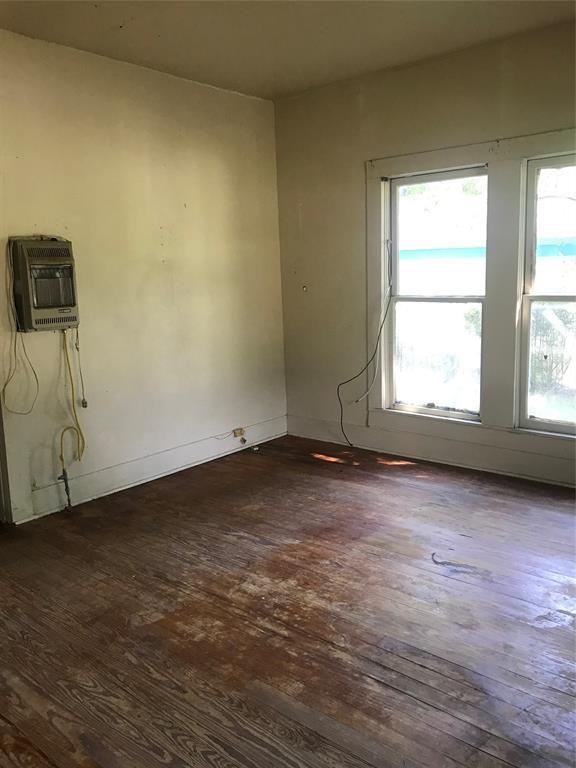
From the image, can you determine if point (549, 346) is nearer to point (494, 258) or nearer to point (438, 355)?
point (494, 258)

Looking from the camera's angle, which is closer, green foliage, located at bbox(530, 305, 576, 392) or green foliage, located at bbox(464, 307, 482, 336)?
green foliage, located at bbox(530, 305, 576, 392)

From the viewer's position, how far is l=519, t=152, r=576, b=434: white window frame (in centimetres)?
391

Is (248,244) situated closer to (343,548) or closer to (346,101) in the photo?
(346,101)

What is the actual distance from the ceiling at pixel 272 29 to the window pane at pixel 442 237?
88 cm

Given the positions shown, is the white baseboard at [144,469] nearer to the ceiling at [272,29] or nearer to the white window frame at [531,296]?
the white window frame at [531,296]

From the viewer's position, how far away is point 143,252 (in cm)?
431

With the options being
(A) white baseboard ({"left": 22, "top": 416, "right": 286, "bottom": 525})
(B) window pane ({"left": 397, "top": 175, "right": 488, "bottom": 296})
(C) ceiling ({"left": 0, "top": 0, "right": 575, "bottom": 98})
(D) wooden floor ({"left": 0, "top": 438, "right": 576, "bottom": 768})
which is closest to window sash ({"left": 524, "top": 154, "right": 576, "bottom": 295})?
(B) window pane ({"left": 397, "top": 175, "right": 488, "bottom": 296})

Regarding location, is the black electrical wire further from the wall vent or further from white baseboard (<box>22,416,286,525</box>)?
the wall vent

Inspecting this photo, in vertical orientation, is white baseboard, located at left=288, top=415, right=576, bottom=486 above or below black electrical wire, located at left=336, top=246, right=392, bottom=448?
below

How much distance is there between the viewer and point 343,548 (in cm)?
332

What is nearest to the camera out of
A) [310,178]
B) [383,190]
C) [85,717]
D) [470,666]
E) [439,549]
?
[85,717]

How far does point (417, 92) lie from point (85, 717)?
4127mm

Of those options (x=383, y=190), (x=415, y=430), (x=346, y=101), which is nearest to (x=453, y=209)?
(x=383, y=190)

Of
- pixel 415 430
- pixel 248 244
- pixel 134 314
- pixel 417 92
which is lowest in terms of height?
pixel 415 430
